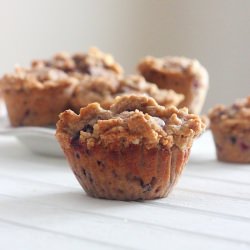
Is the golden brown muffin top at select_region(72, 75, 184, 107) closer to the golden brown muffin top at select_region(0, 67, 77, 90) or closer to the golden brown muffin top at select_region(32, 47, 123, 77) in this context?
the golden brown muffin top at select_region(0, 67, 77, 90)

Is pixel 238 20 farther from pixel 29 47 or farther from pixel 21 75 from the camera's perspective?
pixel 21 75

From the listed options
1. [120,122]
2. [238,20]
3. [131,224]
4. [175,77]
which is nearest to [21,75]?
[175,77]

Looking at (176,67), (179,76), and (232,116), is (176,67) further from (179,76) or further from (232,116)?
(232,116)

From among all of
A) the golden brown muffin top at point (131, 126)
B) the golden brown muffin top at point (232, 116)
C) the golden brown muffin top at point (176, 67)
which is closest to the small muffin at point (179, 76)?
the golden brown muffin top at point (176, 67)

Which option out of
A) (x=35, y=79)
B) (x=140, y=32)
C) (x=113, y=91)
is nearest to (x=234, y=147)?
(x=113, y=91)

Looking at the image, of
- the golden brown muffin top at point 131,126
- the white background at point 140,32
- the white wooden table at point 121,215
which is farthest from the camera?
the white background at point 140,32

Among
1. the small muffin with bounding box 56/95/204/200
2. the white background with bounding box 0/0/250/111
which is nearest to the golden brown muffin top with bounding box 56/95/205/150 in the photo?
the small muffin with bounding box 56/95/204/200

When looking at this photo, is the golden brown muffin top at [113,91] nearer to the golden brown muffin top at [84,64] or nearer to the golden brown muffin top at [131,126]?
the golden brown muffin top at [84,64]
